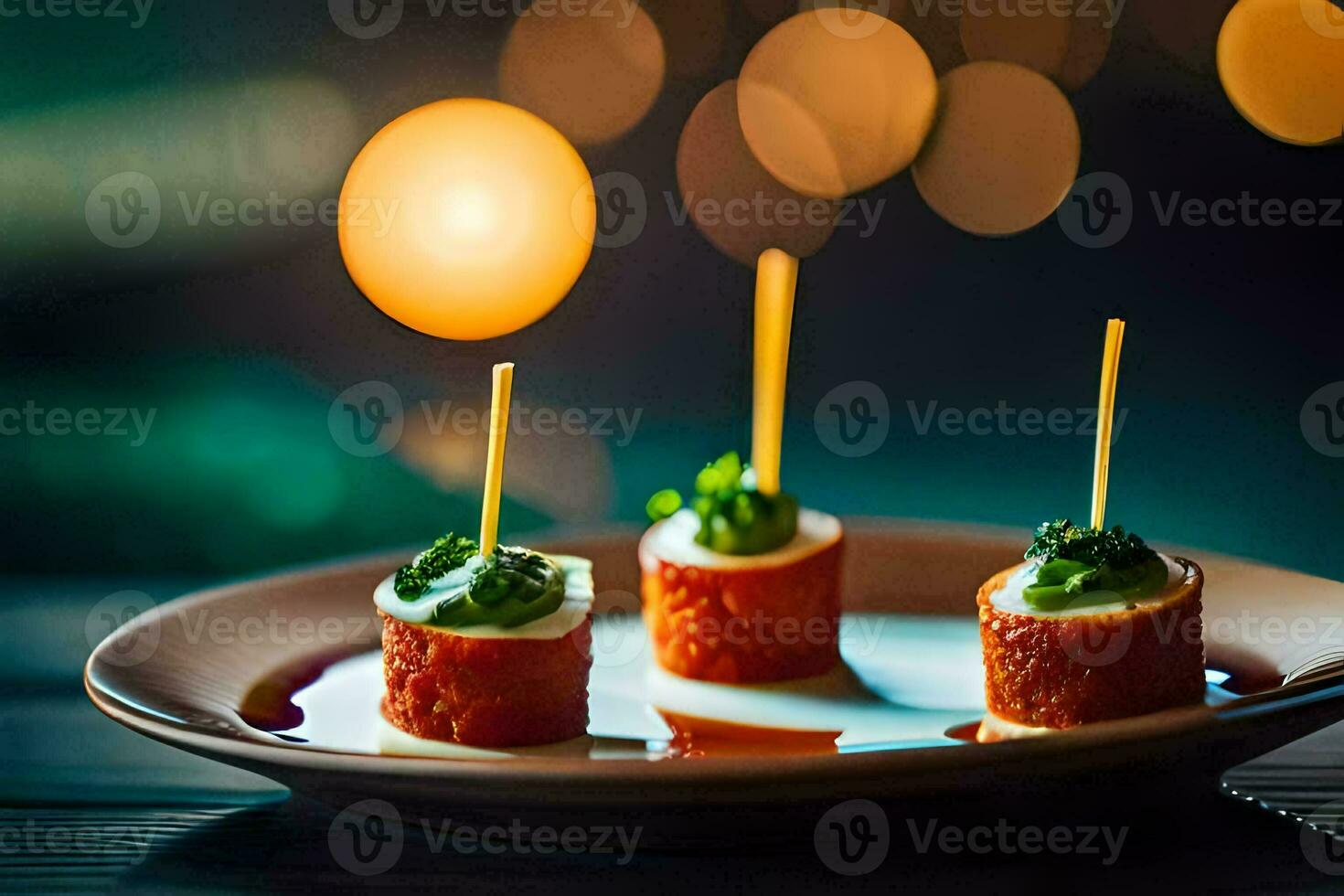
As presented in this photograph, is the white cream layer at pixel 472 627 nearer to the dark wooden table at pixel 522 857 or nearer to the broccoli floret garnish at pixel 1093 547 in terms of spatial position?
the dark wooden table at pixel 522 857

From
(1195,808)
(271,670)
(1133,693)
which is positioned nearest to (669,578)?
(271,670)

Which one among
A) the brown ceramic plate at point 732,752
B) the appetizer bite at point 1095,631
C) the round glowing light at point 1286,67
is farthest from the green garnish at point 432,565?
the round glowing light at point 1286,67

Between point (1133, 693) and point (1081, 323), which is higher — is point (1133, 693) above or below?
below

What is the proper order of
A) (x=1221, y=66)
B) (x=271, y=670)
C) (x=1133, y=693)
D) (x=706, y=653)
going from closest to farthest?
(x=1133, y=693)
(x=271, y=670)
(x=706, y=653)
(x=1221, y=66)

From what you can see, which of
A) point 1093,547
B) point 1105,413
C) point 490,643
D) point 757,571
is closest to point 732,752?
point 490,643

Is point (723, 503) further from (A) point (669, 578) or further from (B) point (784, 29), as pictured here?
(B) point (784, 29)


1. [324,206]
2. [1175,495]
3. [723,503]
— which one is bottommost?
[1175,495]
